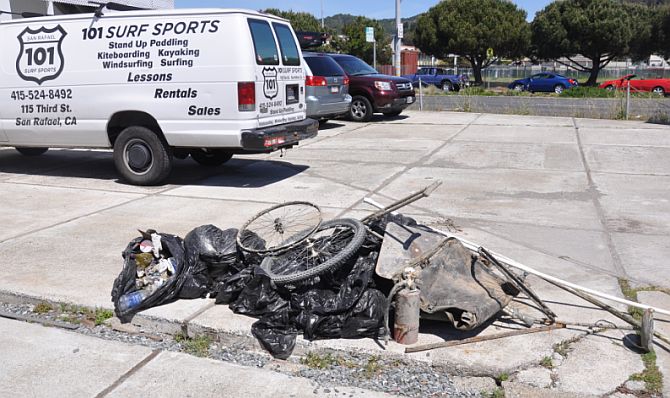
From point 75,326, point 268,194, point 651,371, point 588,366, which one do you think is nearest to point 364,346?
point 588,366

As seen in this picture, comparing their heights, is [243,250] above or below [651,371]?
above

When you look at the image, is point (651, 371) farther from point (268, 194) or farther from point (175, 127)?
point (175, 127)

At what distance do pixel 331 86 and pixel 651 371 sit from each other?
464 inches

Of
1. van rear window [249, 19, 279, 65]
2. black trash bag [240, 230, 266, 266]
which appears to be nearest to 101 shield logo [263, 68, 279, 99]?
van rear window [249, 19, 279, 65]

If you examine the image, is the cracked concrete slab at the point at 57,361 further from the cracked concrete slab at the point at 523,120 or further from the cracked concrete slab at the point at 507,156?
the cracked concrete slab at the point at 523,120

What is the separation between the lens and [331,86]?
14.9m

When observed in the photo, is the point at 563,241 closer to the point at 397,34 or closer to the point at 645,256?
the point at 645,256

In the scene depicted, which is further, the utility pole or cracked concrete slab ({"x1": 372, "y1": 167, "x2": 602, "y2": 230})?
the utility pole

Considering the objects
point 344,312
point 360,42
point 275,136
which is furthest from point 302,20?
point 344,312

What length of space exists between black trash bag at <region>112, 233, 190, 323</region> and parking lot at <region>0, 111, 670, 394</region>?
13 cm

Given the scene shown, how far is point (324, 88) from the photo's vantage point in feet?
48.1

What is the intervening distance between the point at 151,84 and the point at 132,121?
73 cm

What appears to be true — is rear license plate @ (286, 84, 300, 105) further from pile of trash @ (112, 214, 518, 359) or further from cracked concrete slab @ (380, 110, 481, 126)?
cracked concrete slab @ (380, 110, 481, 126)

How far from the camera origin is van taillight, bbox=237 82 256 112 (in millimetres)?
8156
